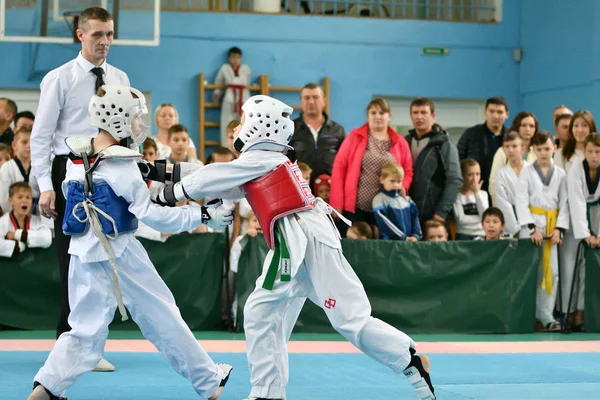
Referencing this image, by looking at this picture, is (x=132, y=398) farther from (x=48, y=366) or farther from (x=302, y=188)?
(x=302, y=188)

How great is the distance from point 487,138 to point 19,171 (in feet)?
14.8

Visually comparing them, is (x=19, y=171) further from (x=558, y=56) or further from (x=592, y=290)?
(x=558, y=56)

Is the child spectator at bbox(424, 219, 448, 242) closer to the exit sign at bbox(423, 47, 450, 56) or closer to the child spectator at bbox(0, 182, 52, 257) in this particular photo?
the child spectator at bbox(0, 182, 52, 257)

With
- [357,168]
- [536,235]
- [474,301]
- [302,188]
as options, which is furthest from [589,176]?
[302,188]

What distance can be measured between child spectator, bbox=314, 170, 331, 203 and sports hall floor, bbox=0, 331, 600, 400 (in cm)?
127

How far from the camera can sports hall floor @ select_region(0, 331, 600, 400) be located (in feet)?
17.0

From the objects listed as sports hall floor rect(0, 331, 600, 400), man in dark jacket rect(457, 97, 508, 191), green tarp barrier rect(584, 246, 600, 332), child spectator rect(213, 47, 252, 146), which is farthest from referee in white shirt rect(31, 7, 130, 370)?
child spectator rect(213, 47, 252, 146)

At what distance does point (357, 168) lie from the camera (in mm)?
8109

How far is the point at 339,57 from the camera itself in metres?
15.6

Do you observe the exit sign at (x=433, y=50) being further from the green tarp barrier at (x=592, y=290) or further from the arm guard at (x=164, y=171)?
the arm guard at (x=164, y=171)

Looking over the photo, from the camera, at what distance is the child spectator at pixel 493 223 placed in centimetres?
851

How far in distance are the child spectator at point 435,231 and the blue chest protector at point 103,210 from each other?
13.4 ft

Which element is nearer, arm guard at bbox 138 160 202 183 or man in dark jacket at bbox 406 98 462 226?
arm guard at bbox 138 160 202 183

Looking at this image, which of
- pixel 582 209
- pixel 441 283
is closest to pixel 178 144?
pixel 441 283
